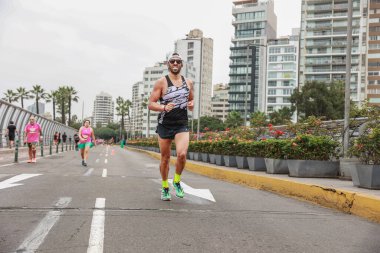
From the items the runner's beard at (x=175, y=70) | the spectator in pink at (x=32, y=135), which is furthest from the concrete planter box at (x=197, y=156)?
the runner's beard at (x=175, y=70)

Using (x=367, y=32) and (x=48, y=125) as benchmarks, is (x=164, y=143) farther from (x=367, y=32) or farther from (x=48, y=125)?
(x=367, y=32)

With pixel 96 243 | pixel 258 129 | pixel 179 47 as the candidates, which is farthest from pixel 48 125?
pixel 179 47

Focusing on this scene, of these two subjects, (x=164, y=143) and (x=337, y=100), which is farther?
(x=337, y=100)

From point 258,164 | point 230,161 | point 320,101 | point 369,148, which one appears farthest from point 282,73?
point 369,148

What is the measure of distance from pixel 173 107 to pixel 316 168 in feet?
16.2

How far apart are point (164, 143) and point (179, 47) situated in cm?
17968

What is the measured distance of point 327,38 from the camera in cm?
10806

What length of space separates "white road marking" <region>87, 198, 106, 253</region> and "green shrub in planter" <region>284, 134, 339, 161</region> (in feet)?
18.7

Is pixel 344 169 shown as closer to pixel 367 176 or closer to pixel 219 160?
pixel 367 176

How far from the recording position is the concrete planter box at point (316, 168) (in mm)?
10305

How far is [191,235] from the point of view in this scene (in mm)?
4406

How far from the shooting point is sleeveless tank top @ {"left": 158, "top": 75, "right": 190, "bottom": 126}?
6.64 metres

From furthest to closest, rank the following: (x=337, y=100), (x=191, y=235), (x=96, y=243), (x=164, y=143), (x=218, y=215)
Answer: (x=337, y=100)
(x=164, y=143)
(x=218, y=215)
(x=191, y=235)
(x=96, y=243)

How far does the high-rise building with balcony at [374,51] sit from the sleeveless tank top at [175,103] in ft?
319
